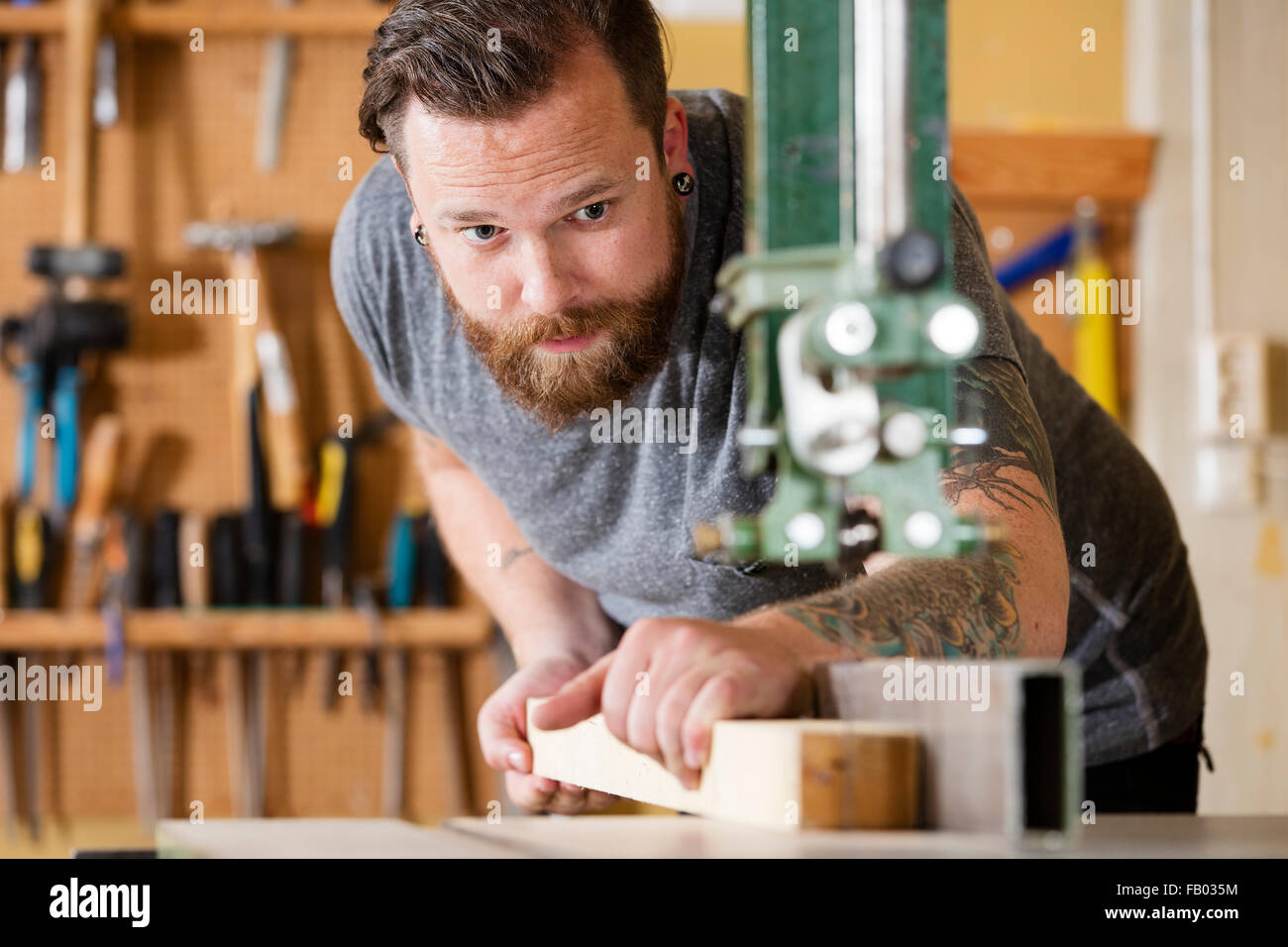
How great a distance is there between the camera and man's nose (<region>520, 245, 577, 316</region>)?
39.8 inches

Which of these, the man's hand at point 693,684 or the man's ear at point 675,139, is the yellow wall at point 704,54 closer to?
the man's ear at point 675,139

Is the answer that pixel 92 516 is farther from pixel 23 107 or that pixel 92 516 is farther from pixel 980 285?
pixel 980 285

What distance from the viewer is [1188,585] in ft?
4.66

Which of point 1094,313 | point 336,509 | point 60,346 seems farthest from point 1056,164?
point 60,346

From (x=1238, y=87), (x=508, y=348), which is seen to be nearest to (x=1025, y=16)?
(x=1238, y=87)

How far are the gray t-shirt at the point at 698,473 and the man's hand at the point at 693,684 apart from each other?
1.54ft

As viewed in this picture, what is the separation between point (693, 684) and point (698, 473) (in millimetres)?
546

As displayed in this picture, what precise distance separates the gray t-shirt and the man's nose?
166 mm

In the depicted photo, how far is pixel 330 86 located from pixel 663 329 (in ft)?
5.27

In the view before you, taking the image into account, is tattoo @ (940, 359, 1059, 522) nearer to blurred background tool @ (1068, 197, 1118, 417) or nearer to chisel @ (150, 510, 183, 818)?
blurred background tool @ (1068, 197, 1118, 417)

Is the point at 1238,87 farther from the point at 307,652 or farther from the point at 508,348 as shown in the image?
the point at 307,652

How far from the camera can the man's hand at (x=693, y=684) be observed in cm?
66

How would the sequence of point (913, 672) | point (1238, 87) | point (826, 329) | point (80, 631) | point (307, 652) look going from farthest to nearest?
point (307, 652)
point (80, 631)
point (1238, 87)
point (913, 672)
point (826, 329)

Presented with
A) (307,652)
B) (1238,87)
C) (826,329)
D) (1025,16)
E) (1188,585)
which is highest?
(1025,16)
